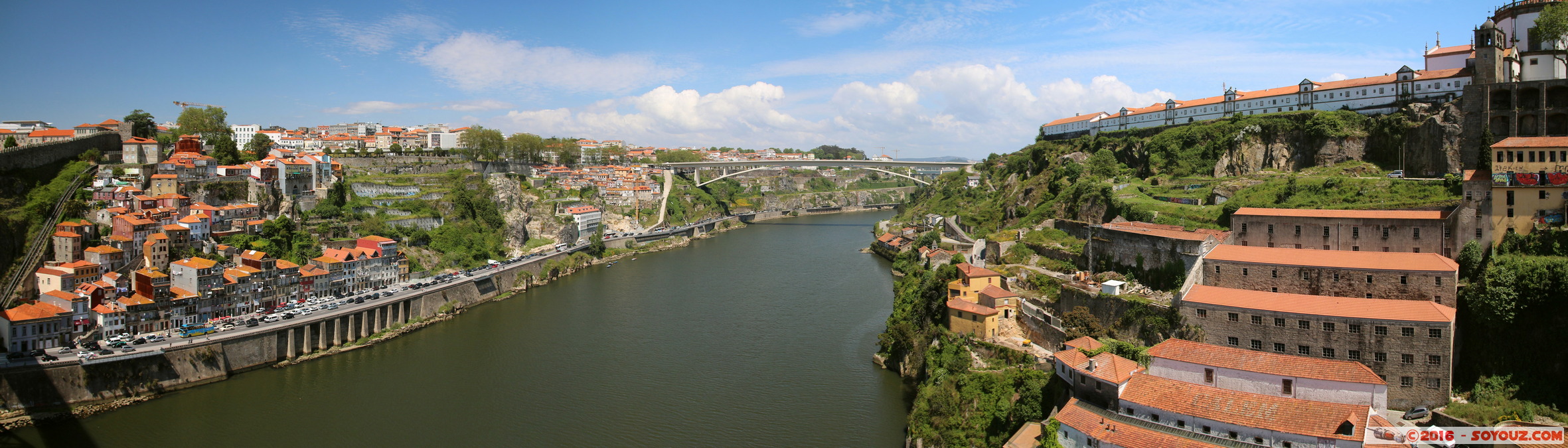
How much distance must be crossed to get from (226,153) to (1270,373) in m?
28.2

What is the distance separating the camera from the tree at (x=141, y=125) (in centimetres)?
2420

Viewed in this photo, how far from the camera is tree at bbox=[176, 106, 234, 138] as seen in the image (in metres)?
27.0

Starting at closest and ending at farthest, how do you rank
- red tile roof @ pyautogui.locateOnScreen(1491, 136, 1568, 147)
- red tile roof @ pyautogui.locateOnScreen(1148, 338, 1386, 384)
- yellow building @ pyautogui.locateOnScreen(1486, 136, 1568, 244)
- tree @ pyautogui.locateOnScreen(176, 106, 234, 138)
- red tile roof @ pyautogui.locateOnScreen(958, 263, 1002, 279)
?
red tile roof @ pyautogui.locateOnScreen(1148, 338, 1386, 384) → yellow building @ pyautogui.locateOnScreen(1486, 136, 1568, 244) → red tile roof @ pyautogui.locateOnScreen(1491, 136, 1568, 147) → red tile roof @ pyautogui.locateOnScreen(958, 263, 1002, 279) → tree @ pyautogui.locateOnScreen(176, 106, 234, 138)

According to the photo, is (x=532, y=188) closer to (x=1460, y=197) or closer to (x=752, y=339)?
(x=752, y=339)

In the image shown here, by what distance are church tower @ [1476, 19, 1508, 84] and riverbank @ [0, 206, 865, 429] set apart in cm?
2207

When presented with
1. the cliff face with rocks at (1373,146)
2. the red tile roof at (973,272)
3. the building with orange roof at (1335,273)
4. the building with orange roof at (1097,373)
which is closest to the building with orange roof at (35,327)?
the red tile roof at (973,272)

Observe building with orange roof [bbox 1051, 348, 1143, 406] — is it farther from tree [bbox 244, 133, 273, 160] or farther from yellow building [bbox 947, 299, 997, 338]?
tree [bbox 244, 133, 273, 160]

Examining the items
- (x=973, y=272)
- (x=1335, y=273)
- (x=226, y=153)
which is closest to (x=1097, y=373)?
(x=1335, y=273)

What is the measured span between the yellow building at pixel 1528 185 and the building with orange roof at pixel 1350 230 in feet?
1.61

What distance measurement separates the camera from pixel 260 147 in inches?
1092

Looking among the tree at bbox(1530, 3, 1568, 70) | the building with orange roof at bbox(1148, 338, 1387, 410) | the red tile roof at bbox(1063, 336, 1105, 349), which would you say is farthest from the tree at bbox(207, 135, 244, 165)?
the tree at bbox(1530, 3, 1568, 70)

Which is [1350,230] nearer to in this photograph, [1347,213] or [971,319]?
[1347,213]

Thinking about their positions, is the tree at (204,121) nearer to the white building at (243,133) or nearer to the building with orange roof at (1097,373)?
the white building at (243,133)

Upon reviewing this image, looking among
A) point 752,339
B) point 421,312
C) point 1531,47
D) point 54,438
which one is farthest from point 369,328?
point 1531,47
